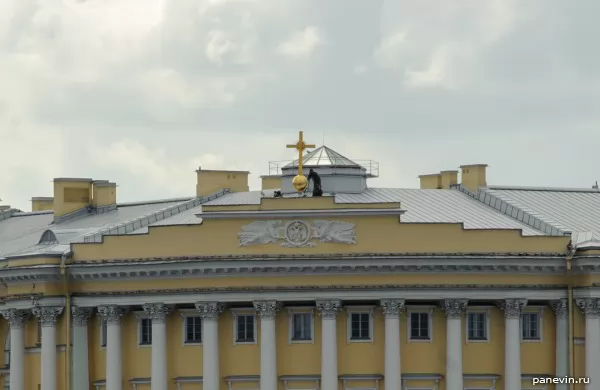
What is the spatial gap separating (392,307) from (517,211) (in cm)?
865

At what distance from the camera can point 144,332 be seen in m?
94.1

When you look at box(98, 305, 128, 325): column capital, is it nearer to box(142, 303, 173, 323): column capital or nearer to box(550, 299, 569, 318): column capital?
box(142, 303, 173, 323): column capital

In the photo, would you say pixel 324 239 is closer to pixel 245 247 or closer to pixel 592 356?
pixel 245 247

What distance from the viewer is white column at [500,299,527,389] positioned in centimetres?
9169

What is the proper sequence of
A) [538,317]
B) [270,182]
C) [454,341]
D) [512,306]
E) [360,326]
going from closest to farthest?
1. [454,341]
2. [512,306]
3. [360,326]
4. [538,317]
5. [270,182]

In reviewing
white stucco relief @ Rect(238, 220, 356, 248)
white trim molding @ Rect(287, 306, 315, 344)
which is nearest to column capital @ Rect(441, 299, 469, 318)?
white stucco relief @ Rect(238, 220, 356, 248)

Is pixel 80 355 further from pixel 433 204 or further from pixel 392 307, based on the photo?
pixel 433 204

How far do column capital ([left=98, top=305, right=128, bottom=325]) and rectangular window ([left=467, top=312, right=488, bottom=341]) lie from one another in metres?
11.7

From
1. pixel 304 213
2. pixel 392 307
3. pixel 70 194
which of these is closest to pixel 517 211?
pixel 392 307

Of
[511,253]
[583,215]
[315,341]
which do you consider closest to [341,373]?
[315,341]

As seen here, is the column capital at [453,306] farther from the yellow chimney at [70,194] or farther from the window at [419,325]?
the yellow chimney at [70,194]

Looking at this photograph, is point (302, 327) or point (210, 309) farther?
point (302, 327)

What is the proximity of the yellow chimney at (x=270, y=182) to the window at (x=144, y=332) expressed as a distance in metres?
13.0

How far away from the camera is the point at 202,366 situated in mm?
92375
